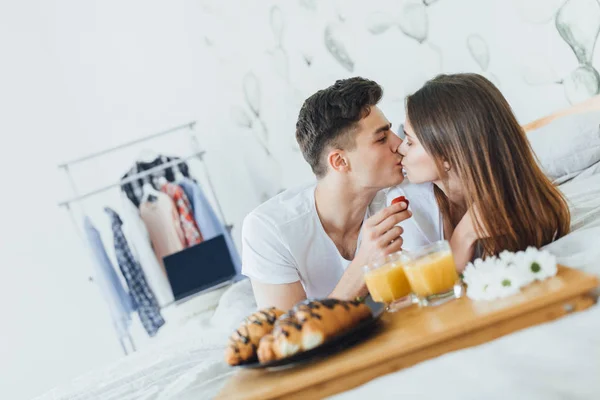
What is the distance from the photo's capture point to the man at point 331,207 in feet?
6.00

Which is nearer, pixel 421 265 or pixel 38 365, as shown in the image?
pixel 421 265

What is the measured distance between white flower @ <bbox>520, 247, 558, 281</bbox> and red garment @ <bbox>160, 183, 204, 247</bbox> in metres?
2.44

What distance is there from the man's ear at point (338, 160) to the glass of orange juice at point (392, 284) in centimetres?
69

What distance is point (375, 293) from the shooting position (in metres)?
1.26

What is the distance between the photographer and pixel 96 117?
3.57 metres

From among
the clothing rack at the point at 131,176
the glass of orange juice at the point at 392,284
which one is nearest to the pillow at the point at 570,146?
the glass of orange juice at the point at 392,284

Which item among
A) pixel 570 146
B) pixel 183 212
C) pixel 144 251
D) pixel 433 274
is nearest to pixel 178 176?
pixel 183 212

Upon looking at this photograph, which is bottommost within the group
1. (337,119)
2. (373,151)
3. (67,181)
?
(373,151)

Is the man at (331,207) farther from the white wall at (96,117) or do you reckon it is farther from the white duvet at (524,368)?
the white wall at (96,117)

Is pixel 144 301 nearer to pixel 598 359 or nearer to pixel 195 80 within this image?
pixel 195 80

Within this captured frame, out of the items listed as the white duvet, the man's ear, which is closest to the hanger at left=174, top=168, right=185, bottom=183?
the man's ear

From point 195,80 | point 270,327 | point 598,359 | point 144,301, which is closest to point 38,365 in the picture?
point 144,301

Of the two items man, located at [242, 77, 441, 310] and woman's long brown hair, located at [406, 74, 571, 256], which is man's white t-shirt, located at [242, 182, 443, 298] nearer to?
man, located at [242, 77, 441, 310]

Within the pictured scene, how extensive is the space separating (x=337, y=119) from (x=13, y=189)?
7.85 ft
